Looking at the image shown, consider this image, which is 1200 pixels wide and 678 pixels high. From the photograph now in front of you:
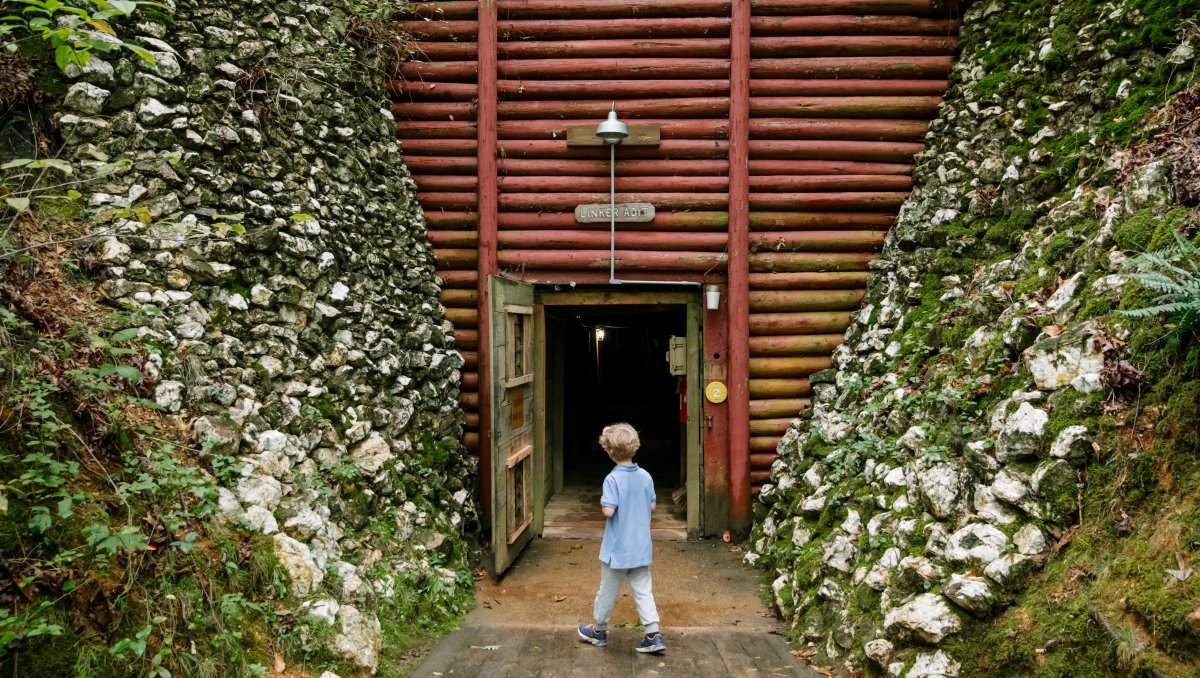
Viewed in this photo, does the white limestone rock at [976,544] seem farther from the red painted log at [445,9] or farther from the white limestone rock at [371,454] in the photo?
the red painted log at [445,9]

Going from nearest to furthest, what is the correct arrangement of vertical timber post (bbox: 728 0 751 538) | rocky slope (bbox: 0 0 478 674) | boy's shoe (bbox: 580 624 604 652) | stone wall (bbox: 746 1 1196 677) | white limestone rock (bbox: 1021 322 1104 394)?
stone wall (bbox: 746 1 1196 677), white limestone rock (bbox: 1021 322 1104 394), rocky slope (bbox: 0 0 478 674), boy's shoe (bbox: 580 624 604 652), vertical timber post (bbox: 728 0 751 538)

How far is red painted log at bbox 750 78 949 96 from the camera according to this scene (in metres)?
7.27

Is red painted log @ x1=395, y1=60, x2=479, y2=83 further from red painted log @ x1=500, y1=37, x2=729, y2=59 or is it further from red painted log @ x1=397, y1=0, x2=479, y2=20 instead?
red painted log @ x1=397, y1=0, x2=479, y2=20

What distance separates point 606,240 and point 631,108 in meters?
1.36

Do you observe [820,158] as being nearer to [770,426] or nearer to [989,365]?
[770,426]

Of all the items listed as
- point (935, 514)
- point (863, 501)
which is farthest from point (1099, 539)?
point (863, 501)

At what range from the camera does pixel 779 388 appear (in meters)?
7.29

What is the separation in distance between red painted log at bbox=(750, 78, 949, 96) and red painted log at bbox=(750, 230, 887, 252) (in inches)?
54.7

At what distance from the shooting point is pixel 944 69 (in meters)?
7.25

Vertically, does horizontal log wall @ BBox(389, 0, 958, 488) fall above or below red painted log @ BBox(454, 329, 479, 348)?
above

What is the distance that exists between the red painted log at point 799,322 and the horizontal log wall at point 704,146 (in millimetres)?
15

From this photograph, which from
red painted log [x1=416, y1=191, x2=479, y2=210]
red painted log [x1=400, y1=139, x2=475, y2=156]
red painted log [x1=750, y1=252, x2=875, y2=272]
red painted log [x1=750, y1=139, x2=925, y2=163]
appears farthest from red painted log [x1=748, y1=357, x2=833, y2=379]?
red painted log [x1=400, y1=139, x2=475, y2=156]

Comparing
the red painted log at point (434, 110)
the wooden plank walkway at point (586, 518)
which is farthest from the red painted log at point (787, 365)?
the red painted log at point (434, 110)

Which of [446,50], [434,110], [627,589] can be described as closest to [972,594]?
[627,589]
